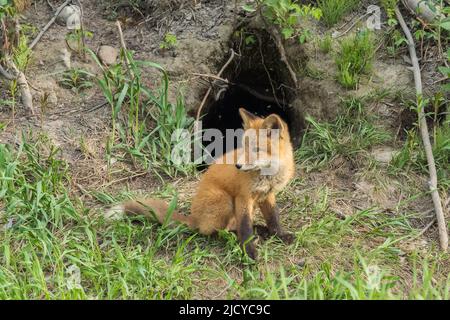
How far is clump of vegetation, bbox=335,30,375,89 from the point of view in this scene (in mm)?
6055

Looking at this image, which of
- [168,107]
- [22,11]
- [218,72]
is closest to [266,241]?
[168,107]

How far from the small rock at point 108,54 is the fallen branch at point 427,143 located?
3329 millimetres

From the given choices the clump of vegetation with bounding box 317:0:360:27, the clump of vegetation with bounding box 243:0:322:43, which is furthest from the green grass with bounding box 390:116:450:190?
the clump of vegetation with bounding box 317:0:360:27

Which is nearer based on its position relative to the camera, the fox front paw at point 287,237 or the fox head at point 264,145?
the fox head at point 264,145

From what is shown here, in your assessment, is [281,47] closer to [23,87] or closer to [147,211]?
[147,211]

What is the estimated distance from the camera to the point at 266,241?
4746 millimetres

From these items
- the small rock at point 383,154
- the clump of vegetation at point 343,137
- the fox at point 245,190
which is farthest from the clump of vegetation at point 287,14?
the fox at point 245,190

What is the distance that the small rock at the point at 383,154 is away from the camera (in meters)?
5.63

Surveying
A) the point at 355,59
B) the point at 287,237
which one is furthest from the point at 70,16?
the point at 287,237

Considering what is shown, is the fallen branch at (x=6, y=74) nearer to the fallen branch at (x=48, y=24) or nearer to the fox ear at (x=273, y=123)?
the fallen branch at (x=48, y=24)

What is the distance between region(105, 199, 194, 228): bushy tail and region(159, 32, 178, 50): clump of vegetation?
2.34 meters

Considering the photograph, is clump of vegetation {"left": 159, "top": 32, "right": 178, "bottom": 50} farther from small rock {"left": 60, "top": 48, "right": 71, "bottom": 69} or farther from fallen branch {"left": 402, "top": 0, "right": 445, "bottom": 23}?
fallen branch {"left": 402, "top": 0, "right": 445, "bottom": 23}

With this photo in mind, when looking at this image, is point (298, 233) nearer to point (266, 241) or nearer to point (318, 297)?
point (266, 241)

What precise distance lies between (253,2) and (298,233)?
3.23 metres
